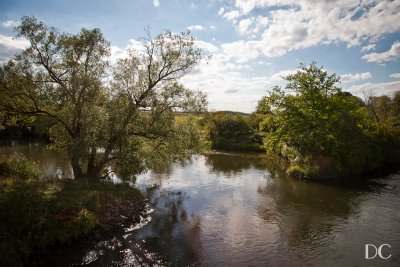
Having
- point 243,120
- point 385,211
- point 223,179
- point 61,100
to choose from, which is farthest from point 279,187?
point 243,120

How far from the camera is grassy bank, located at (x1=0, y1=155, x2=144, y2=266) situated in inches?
530

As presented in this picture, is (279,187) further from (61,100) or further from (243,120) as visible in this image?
(243,120)

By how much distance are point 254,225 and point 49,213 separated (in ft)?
42.9

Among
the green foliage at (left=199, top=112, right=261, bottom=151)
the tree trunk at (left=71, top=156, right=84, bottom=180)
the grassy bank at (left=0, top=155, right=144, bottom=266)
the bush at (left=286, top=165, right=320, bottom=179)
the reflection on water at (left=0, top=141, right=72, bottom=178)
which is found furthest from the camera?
the green foliage at (left=199, top=112, right=261, bottom=151)

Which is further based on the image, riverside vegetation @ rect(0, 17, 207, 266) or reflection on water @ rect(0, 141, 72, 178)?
reflection on water @ rect(0, 141, 72, 178)

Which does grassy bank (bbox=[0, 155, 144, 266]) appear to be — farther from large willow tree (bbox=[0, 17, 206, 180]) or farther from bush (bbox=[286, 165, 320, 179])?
bush (bbox=[286, 165, 320, 179])

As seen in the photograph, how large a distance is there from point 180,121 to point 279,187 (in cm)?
1352

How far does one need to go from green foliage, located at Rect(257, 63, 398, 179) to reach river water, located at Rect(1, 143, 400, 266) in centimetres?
365

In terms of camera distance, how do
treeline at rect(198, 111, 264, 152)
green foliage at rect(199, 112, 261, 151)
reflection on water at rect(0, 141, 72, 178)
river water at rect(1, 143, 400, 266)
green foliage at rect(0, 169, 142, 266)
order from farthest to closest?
green foliage at rect(199, 112, 261, 151) → treeline at rect(198, 111, 264, 152) → reflection on water at rect(0, 141, 72, 178) → river water at rect(1, 143, 400, 266) → green foliage at rect(0, 169, 142, 266)

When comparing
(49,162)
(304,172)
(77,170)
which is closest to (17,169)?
(77,170)

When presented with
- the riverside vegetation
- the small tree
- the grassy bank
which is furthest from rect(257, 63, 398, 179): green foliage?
the grassy bank

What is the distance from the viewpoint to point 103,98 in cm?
2388

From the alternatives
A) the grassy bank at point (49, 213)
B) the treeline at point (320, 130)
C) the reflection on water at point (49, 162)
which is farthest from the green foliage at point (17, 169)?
the treeline at point (320, 130)

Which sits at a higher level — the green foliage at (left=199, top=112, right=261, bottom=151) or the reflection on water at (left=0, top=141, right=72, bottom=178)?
the green foliage at (left=199, top=112, right=261, bottom=151)
